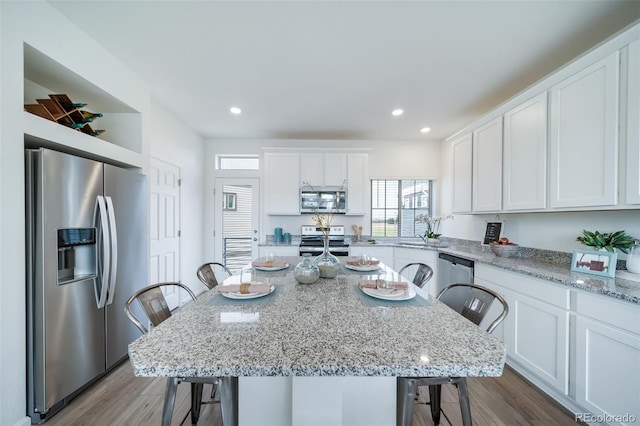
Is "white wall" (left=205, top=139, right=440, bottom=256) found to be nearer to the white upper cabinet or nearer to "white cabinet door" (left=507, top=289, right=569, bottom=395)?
the white upper cabinet

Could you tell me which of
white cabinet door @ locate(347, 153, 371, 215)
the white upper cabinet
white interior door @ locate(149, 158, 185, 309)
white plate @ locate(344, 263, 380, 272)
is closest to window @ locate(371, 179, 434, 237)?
white cabinet door @ locate(347, 153, 371, 215)

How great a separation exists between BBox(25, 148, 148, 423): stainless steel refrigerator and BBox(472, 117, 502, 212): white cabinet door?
3657 millimetres

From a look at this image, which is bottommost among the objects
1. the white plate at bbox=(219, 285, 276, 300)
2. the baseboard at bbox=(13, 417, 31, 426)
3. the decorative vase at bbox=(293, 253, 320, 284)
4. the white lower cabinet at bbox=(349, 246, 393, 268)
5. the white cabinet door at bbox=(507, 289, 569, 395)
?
the baseboard at bbox=(13, 417, 31, 426)

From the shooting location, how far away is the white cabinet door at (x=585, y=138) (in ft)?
5.49

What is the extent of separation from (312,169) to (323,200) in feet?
1.83

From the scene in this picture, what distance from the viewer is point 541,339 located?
1.88 metres

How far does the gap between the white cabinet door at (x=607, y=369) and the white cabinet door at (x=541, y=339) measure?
85 millimetres

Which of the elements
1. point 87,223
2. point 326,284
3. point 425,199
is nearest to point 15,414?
point 87,223

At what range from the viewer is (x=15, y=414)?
1482 millimetres

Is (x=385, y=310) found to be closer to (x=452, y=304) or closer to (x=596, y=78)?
(x=452, y=304)

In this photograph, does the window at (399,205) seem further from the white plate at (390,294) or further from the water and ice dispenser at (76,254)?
the water and ice dispenser at (76,254)

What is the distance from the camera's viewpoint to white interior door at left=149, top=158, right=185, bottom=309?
3172 millimetres

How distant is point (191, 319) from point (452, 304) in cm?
145

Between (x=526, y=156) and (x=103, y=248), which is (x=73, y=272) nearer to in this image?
(x=103, y=248)
